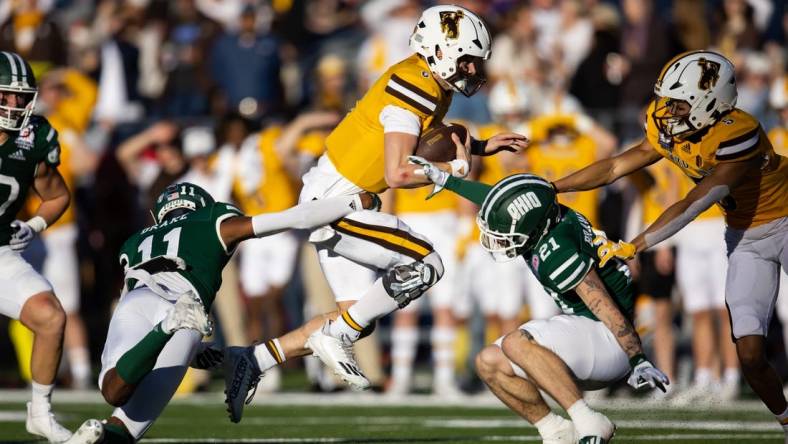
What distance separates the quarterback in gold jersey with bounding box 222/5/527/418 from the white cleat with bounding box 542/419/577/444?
116 centimetres

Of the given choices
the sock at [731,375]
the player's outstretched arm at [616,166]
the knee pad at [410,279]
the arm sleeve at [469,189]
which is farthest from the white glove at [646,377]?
the sock at [731,375]

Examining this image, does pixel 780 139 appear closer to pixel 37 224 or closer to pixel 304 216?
pixel 304 216

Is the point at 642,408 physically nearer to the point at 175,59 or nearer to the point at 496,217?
the point at 496,217

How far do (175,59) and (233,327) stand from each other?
403 centimetres

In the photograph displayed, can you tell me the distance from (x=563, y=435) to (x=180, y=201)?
2.38 meters

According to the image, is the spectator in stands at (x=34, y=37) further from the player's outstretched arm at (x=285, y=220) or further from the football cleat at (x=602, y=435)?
the football cleat at (x=602, y=435)

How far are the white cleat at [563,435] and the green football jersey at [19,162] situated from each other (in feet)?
11.6

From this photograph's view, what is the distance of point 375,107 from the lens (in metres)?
8.45

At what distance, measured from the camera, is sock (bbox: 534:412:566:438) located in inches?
300

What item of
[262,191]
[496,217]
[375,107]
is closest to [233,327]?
[262,191]

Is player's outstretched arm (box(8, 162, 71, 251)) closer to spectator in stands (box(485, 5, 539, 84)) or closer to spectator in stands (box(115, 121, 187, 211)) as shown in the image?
spectator in stands (box(115, 121, 187, 211))

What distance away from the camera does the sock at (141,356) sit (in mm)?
7301

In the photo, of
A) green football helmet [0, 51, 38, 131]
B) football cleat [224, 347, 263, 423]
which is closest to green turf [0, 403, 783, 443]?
football cleat [224, 347, 263, 423]

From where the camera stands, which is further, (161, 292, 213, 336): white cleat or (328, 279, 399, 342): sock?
(328, 279, 399, 342): sock
